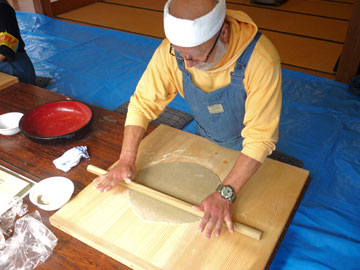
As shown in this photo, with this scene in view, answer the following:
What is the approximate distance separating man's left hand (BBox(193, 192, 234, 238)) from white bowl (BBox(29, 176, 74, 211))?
0.47 meters

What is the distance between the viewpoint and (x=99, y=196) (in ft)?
3.71

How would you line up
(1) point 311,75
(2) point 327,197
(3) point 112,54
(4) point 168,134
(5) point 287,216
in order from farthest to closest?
(3) point 112,54 → (1) point 311,75 → (2) point 327,197 → (4) point 168,134 → (5) point 287,216

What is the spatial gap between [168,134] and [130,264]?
663 millimetres

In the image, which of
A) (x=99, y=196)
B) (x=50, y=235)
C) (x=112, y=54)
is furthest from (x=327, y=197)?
(x=112, y=54)

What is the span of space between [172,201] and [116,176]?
24cm

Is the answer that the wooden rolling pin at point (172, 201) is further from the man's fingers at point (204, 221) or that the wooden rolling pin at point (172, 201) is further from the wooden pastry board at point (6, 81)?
the wooden pastry board at point (6, 81)

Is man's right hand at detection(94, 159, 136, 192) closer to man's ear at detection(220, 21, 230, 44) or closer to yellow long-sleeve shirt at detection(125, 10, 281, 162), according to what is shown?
yellow long-sleeve shirt at detection(125, 10, 281, 162)

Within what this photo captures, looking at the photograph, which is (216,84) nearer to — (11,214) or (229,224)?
(229,224)

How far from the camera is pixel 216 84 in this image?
1.31 m

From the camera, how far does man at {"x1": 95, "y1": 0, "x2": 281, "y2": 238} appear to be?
1.03 meters

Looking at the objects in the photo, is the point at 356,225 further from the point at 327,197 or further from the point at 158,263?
the point at 158,263

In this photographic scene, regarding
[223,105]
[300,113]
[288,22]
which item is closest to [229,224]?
[223,105]

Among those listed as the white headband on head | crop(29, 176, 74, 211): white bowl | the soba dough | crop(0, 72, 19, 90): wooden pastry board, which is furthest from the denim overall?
crop(0, 72, 19, 90): wooden pastry board

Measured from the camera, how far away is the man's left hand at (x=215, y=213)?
975 millimetres
